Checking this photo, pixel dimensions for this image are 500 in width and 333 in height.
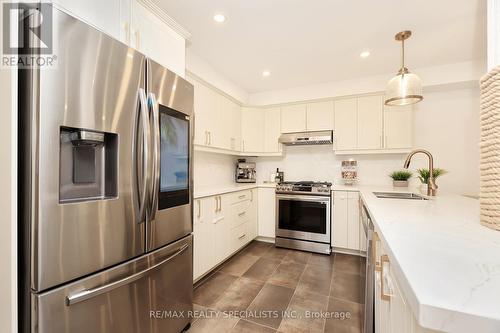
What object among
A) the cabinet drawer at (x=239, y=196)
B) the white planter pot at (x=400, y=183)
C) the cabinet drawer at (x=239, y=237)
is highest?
the white planter pot at (x=400, y=183)

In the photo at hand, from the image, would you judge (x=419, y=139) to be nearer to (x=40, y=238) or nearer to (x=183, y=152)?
(x=183, y=152)

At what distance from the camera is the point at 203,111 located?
262 centimetres

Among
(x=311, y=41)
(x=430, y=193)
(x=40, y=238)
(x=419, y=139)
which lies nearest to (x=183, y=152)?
(x=40, y=238)

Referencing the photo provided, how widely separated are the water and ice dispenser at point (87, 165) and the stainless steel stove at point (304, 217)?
8.03 ft

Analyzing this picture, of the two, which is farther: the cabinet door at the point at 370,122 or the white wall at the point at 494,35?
the cabinet door at the point at 370,122

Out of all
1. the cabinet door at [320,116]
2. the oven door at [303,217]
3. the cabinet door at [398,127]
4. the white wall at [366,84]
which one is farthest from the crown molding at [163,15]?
the cabinet door at [398,127]

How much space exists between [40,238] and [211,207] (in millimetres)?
1533

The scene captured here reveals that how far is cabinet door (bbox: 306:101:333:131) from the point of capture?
3268mm

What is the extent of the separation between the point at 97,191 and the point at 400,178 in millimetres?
3289

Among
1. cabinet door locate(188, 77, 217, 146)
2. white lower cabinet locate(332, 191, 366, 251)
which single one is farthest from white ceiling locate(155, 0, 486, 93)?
white lower cabinet locate(332, 191, 366, 251)

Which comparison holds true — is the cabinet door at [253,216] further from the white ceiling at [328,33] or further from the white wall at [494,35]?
the white wall at [494,35]

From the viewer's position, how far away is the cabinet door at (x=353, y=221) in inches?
112

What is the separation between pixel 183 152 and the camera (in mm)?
1546

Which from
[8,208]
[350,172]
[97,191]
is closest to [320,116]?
[350,172]
